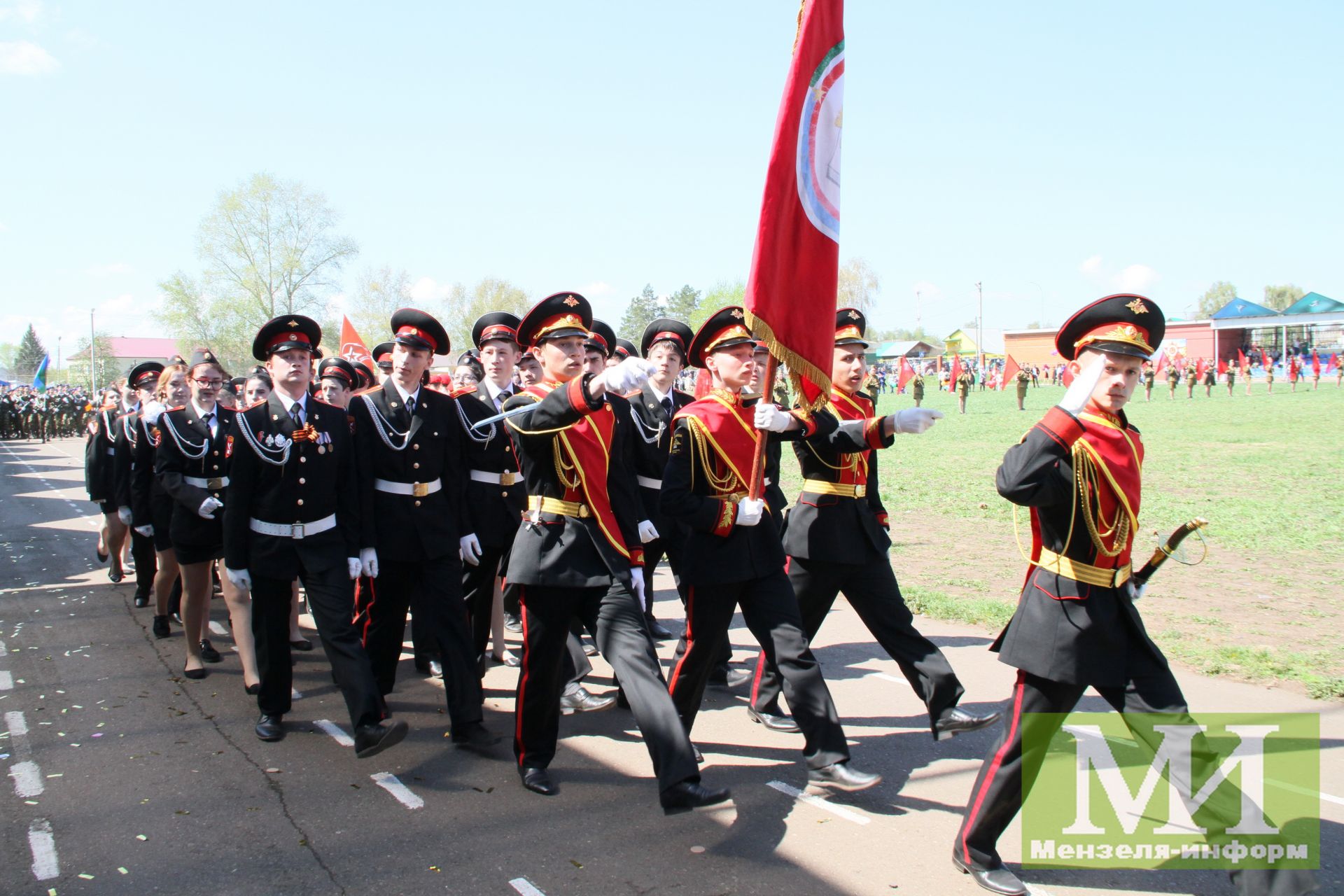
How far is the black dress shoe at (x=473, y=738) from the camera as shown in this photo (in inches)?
201

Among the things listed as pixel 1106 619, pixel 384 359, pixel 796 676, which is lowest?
pixel 796 676

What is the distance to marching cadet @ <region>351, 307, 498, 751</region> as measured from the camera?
17.0ft

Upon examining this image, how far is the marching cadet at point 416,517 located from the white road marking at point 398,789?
44 centimetres

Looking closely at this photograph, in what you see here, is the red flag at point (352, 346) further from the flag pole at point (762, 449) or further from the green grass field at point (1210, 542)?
the flag pole at point (762, 449)

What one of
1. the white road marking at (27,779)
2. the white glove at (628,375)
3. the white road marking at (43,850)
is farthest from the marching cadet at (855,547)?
the white road marking at (27,779)

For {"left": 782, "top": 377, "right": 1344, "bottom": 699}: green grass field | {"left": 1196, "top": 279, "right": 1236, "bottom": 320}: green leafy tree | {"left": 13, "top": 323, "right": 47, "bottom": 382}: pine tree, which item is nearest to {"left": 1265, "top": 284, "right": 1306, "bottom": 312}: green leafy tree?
{"left": 1196, "top": 279, "right": 1236, "bottom": 320}: green leafy tree

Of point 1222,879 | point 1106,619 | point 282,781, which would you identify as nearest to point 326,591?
point 282,781

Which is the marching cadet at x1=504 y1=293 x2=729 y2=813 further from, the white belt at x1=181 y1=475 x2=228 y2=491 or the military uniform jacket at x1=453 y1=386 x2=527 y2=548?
the white belt at x1=181 y1=475 x2=228 y2=491

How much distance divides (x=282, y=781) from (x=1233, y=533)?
31.9ft

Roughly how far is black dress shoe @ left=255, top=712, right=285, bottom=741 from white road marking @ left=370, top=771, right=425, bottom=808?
0.80m

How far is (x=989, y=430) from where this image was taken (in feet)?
92.8

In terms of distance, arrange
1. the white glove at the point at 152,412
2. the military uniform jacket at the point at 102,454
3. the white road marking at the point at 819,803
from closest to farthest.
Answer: the white road marking at the point at 819,803
the white glove at the point at 152,412
the military uniform jacket at the point at 102,454

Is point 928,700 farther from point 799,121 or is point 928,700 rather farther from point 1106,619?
point 799,121

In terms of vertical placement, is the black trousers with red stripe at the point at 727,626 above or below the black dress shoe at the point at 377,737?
above
